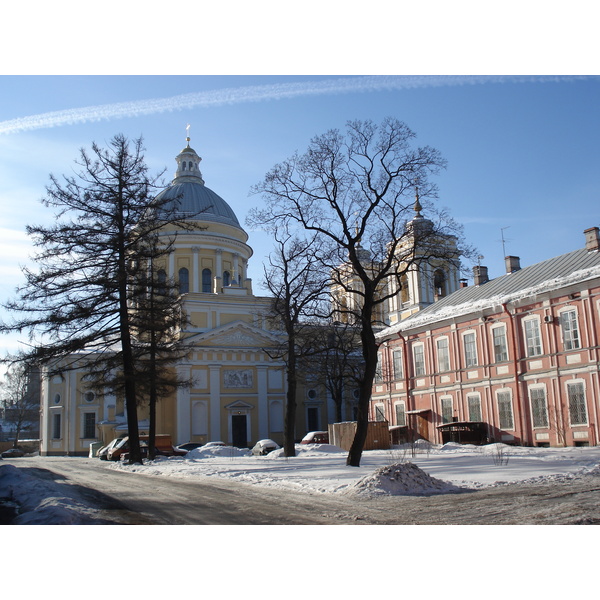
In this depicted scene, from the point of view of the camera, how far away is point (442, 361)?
115 feet

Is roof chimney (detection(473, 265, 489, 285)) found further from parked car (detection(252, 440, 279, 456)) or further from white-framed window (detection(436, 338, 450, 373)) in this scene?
parked car (detection(252, 440, 279, 456))

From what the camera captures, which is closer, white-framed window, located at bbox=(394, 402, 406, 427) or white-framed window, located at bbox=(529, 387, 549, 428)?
white-framed window, located at bbox=(529, 387, 549, 428)

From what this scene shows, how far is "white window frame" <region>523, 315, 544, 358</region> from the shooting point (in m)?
29.0

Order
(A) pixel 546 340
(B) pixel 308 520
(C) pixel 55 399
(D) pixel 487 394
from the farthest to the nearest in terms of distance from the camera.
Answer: (C) pixel 55 399 < (D) pixel 487 394 < (A) pixel 546 340 < (B) pixel 308 520

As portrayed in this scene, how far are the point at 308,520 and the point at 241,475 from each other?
9.75 metres

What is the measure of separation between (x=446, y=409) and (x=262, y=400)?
73.6 ft

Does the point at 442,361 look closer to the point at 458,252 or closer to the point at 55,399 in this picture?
the point at 458,252

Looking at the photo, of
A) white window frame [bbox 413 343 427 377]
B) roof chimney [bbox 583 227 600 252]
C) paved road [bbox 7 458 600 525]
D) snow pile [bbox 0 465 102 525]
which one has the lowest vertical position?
paved road [bbox 7 458 600 525]

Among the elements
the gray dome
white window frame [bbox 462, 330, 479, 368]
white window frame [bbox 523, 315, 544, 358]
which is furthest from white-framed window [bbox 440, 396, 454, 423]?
the gray dome

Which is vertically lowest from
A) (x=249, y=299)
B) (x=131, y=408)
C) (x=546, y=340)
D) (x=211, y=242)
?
(x=131, y=408)

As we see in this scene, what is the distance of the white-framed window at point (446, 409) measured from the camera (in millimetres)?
34344

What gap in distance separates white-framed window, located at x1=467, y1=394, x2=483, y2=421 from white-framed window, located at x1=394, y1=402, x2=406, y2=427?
5999mm
